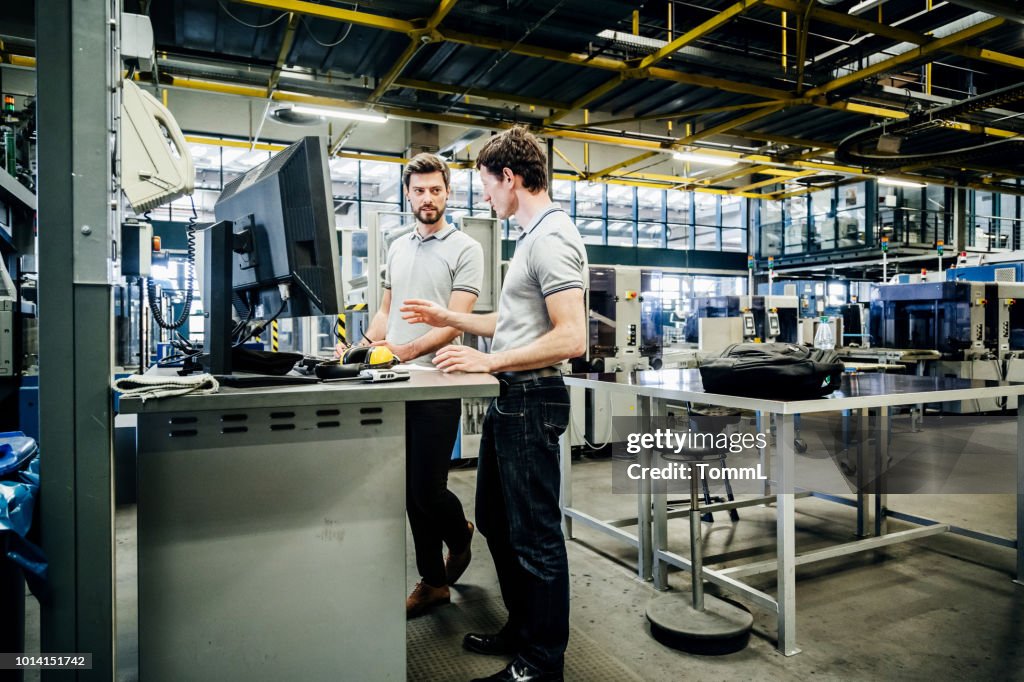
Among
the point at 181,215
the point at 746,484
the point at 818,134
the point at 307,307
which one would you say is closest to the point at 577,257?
the point at 307,307

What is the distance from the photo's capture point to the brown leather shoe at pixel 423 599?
7.99 ft

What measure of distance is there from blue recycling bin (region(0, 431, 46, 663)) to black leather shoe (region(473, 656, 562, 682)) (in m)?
1.13

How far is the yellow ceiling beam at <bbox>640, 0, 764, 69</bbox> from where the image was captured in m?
4.82

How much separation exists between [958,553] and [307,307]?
3.41 metres

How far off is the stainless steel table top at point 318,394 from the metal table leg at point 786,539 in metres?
1.30

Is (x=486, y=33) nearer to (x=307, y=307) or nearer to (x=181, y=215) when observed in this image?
(x=307, y=307)

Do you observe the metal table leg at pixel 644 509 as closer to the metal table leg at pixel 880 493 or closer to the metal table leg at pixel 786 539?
the metal table leg at pixel 786 539

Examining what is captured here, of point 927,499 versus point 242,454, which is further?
point 927,499

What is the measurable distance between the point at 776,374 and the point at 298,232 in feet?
5.45

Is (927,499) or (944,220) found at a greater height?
(944,220)

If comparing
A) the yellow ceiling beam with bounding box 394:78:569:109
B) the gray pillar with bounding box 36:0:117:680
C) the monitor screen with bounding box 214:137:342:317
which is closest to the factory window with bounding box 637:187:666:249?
the yellow ceiling beam with bounding box 394:78:569:109

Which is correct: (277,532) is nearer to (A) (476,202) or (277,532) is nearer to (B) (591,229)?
(A) (476,202)

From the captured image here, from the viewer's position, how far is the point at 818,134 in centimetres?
829

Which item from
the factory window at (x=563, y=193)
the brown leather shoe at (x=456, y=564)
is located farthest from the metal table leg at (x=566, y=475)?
the factory window at (x=563, y=193)
